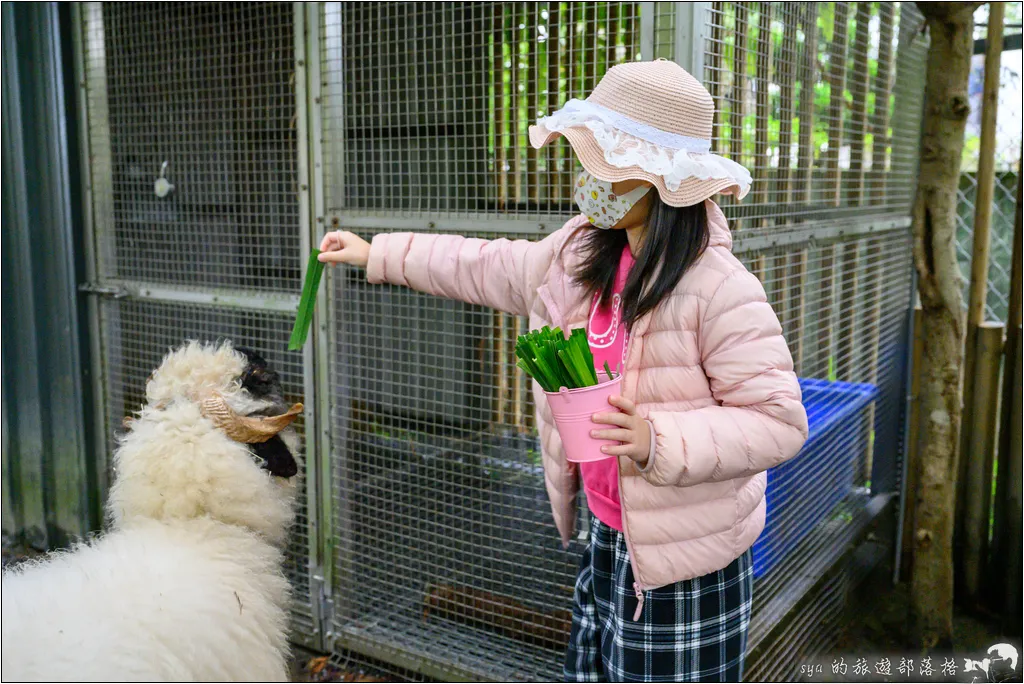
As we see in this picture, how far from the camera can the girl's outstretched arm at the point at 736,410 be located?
1958 millimetres

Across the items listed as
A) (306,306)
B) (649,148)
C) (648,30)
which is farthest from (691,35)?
(306,306)

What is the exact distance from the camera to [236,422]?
2361 mm

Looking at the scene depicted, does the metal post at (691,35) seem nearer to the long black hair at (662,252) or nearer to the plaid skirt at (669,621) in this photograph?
the long black hair at (662,252)

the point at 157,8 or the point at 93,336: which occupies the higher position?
the point at 157,8

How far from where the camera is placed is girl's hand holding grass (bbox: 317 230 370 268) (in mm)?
2625

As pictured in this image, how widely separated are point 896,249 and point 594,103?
2.81 meters

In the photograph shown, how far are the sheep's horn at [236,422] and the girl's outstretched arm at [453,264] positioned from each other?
516 millimetres

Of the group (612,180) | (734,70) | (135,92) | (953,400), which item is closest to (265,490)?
(612,180)

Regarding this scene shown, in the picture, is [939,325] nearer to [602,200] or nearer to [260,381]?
[602,200]

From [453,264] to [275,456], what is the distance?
73cm

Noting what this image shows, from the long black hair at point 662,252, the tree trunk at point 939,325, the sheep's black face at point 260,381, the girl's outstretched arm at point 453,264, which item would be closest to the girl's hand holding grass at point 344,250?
the girl's outstretched arm at point 453,264

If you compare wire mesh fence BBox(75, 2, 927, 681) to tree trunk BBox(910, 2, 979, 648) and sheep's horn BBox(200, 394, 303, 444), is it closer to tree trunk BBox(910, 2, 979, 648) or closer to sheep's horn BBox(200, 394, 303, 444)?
tree trunk BBox(910, 2, 979, 648)

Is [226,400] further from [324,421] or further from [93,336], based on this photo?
[93,336]

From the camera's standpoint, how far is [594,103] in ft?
7.08
